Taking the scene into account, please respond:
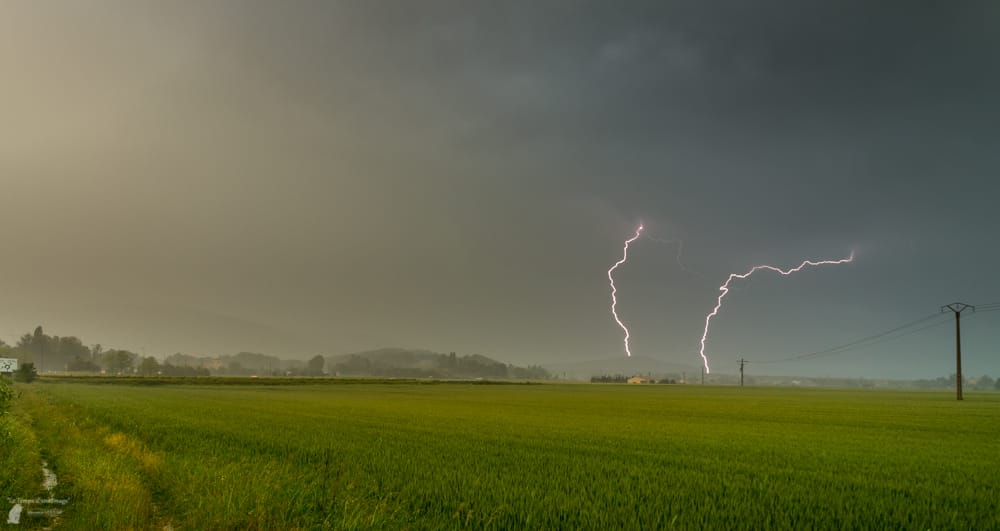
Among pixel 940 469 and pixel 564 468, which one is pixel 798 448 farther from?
pixel 564 468

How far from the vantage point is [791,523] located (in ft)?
37.5

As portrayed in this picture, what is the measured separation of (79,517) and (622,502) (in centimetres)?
1046

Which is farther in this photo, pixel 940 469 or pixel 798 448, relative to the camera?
pixel 798 448

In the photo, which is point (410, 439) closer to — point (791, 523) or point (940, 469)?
point (791, 523)

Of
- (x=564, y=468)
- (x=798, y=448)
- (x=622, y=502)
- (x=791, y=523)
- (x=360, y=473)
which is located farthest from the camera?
(x=798, y=448)

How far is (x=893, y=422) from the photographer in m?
42.4

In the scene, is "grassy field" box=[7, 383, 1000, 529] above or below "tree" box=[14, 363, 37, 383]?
above

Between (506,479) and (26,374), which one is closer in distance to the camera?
(506,479)

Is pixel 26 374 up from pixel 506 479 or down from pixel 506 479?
down

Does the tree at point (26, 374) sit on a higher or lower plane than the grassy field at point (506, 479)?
lower

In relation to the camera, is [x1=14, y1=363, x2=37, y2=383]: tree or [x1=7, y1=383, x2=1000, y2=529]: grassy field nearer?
[x1=7, y1=383, x2=1000, y2=529]: grassy field

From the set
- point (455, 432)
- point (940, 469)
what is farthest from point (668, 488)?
point (455, 432)

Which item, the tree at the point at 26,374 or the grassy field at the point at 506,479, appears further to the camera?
the tree at the point at 26,374

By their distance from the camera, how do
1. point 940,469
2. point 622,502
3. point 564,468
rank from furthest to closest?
point 940,469
point 564,468
point 622,502
